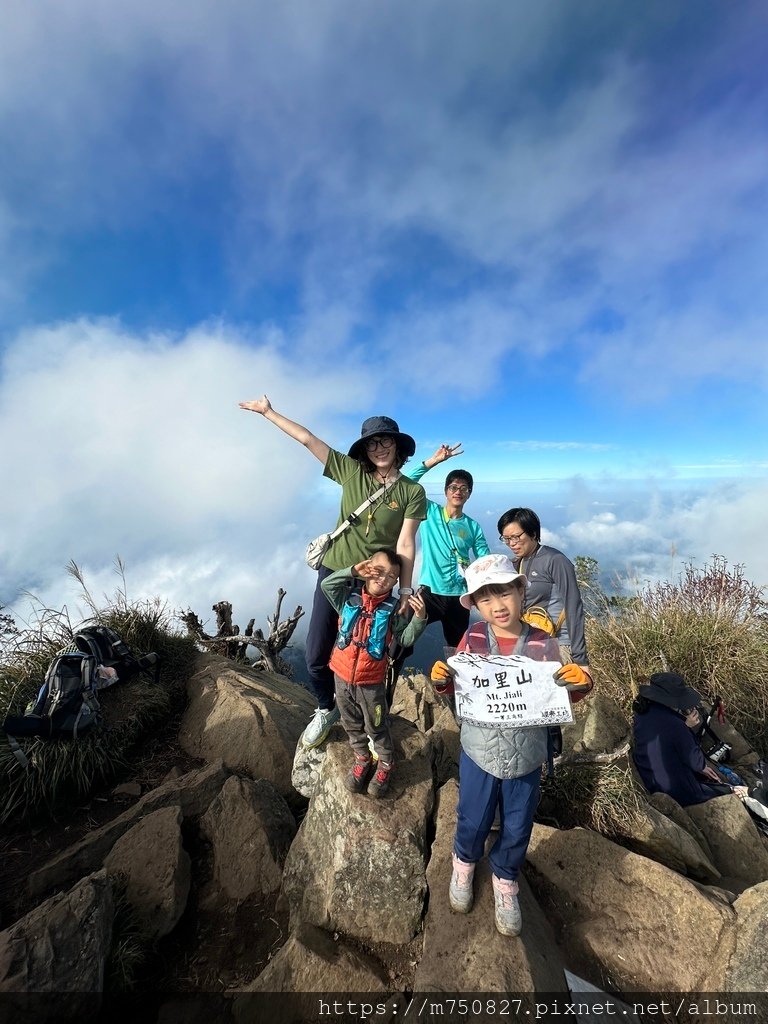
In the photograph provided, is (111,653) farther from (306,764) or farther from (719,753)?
(719,753)

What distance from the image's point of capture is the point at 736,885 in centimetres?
426

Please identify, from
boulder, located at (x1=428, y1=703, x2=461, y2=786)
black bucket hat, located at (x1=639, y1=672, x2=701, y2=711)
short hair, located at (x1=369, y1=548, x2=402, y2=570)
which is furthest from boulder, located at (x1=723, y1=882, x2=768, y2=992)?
short hair, located at (x1=369, y1=548, x2=402, y2=570)

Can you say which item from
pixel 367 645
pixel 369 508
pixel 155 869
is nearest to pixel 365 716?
pixel 367 645

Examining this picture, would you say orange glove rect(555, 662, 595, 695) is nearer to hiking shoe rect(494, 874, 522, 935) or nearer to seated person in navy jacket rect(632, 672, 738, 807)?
hiking shoe rect(494, 874, 522, 935)

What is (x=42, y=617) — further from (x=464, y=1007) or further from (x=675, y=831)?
(x=675, y=831)

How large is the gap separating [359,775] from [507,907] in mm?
1551

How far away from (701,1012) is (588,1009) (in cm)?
92

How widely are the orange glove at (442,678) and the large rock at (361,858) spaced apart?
5.40 feet

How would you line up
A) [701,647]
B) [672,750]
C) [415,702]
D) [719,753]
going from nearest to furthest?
[672,750]
[719,753]
[415,702]
[701,647]

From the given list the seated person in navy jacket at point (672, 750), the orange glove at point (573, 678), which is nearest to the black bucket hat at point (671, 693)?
the seated person in navy jacket at point (672, 750)

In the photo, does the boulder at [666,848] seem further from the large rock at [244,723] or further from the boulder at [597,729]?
the large rock at [244,723]

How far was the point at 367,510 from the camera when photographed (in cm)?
439

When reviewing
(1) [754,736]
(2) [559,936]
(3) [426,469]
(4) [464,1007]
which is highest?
(3) [426,469]

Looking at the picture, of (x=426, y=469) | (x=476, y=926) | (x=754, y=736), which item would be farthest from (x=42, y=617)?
(x=754, y=736)
